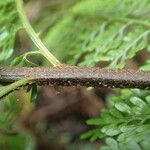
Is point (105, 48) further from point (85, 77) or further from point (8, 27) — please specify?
point (85, 77)

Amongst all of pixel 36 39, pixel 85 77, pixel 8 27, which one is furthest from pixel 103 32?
pixel 85 77

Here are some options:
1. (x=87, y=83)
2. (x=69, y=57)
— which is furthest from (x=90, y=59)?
(x=69, y=57)

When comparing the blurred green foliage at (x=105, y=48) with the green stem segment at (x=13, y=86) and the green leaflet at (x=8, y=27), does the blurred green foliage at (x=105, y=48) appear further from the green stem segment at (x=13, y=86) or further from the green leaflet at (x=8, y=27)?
the green stem segment at (x=13, y=86)

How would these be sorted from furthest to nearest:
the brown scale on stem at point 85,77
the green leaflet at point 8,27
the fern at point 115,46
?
1. the green leaflet at point 8,27
2. the fern at point 115,46
3. the brown scale on stem at point 85,77

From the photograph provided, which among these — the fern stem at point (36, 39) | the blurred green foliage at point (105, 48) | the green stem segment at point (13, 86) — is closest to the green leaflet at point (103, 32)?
the blurred green foliage at point (105, 48)

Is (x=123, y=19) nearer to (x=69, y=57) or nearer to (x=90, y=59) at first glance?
(x=90, y=59)

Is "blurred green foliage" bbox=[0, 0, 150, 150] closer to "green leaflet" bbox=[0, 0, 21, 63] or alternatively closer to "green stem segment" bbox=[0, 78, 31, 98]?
"green leaflet" bbox=[0, 0, 21, 63]
